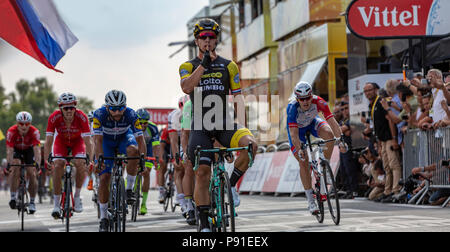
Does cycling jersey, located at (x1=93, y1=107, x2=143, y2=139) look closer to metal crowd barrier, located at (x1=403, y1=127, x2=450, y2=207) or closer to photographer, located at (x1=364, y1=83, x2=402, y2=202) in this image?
metal crowd barrier, located at (x1=403, y1=127, x2=450, y2=207)

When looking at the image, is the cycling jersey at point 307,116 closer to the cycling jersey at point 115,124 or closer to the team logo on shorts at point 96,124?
the cycling jersey at point 115,124

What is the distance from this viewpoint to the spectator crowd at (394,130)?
13984 mm

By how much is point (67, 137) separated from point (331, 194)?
13.7 feet

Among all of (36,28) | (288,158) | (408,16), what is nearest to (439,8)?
(408,16)

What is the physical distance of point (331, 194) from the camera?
1055 centimetres

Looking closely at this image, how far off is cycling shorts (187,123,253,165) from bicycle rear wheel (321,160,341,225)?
2.57m

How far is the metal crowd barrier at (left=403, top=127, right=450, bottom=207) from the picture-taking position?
1377 cm

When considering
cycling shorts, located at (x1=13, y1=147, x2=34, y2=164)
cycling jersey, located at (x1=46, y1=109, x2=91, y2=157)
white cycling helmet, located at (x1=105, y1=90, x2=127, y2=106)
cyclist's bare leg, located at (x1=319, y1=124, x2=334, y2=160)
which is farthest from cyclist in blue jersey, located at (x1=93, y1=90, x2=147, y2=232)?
cycling shorts, located at (x1=13, y1=147, x2=34, y2=164)

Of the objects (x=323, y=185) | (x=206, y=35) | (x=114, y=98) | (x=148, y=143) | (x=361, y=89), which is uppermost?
(x=361, y=89)

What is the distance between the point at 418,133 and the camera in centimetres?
1489

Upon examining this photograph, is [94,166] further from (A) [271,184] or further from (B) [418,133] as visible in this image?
(A) [271,184]

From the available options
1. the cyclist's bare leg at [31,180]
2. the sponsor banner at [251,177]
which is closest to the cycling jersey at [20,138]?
the cyclist's bare leg at [31,180]

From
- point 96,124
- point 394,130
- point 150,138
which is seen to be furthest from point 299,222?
point 394,130

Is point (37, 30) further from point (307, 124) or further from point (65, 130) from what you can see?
point (307, 124)
